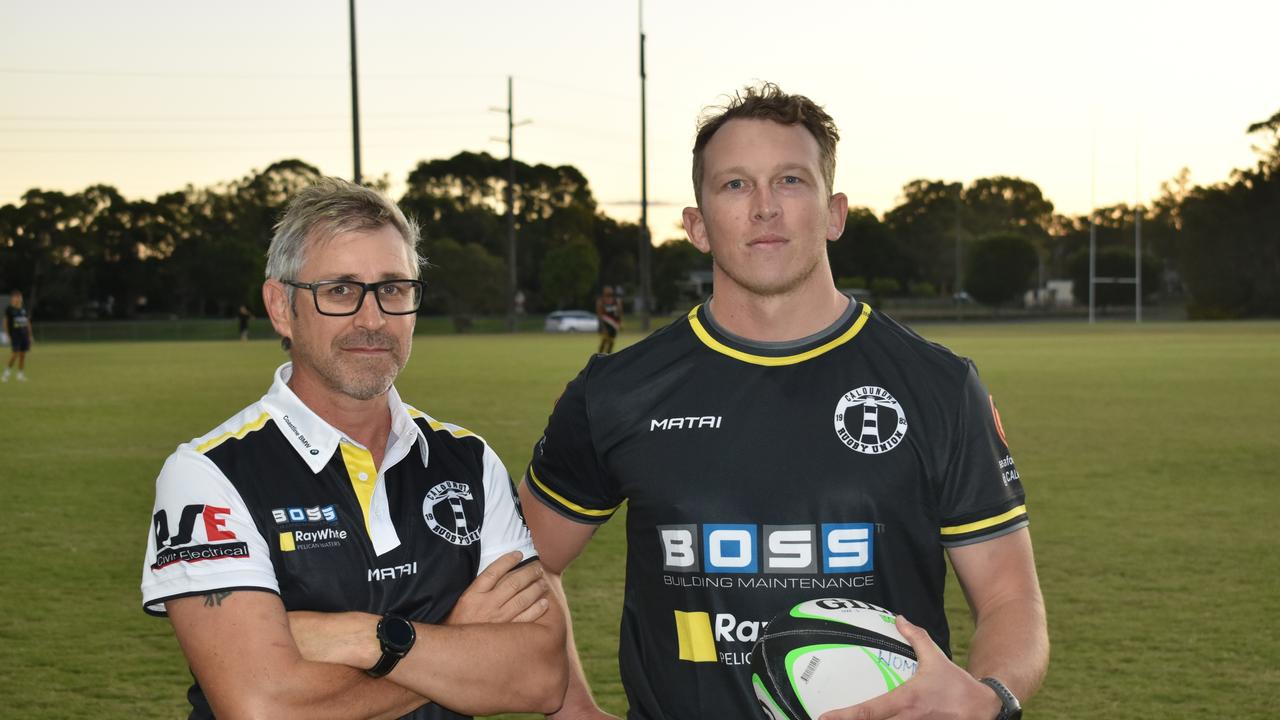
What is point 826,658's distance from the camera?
2695mm

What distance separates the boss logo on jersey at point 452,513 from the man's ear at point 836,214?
1.14 m

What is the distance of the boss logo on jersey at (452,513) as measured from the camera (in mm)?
3111

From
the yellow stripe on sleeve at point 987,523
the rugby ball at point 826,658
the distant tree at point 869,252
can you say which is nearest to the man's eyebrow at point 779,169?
the yellow stripe on sleeve at point 987,523

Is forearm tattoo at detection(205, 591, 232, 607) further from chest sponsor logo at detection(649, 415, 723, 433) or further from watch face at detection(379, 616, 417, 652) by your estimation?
chest sponsor logo at detection(649, 415, 723, 433)

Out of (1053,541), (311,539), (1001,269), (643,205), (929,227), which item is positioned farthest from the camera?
(929,227)

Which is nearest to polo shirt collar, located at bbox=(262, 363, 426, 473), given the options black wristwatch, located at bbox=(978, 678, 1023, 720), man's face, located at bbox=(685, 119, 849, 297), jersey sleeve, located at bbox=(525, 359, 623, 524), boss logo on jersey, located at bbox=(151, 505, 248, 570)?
boss logo on jersey, located at bbox=(151, 505, 248, 570)

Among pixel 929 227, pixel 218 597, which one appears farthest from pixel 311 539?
pixel 929 227

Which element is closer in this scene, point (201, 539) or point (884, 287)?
point (201, 539)

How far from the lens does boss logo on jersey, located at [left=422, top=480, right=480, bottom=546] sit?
3.11 metres

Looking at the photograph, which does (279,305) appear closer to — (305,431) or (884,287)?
(305,431)

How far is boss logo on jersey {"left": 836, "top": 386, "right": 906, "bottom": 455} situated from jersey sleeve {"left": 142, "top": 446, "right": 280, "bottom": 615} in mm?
1379

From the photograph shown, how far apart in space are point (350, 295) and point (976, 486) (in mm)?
1566

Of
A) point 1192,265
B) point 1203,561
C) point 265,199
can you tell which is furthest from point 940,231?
point 1203,561

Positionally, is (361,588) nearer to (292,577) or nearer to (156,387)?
(292,577)
